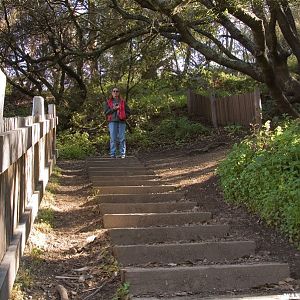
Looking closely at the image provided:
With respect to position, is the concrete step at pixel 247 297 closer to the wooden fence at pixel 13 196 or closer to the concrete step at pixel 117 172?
the wooden fence at pixel 13 196

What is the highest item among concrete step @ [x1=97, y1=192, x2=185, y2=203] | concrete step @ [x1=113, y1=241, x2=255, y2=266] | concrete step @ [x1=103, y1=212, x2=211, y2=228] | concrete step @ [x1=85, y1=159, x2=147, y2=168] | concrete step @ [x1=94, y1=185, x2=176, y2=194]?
concrete step @ [x1=85, y1=159, x2=147, y2=168]

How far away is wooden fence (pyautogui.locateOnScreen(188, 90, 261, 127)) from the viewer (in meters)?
14.1

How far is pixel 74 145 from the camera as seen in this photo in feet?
49.2

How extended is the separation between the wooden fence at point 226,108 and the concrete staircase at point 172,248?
5.80 meters

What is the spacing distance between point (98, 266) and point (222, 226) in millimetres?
1621

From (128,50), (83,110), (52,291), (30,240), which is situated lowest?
(52,291)

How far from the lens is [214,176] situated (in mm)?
8289

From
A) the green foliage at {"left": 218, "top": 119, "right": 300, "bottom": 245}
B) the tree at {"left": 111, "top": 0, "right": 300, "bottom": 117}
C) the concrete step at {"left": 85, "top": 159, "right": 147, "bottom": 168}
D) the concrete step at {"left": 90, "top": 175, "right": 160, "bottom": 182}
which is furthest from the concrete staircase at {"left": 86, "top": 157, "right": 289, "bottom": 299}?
the tree at {"left": 111, "top": 0, "right": 300, "bottom": 117}

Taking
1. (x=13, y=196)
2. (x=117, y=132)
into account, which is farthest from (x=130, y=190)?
(x=117, y=132)

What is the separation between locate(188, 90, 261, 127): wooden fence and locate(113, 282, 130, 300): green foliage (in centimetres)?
834

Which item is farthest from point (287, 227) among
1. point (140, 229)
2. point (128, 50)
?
point (128, 50)

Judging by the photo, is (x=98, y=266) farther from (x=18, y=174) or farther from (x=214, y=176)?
(x=214, y=176)

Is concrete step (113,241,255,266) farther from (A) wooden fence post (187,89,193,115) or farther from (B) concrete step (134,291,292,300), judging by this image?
(A) wooden fence post (187,89,193,115)

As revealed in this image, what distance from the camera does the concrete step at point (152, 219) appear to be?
577 centimetres
